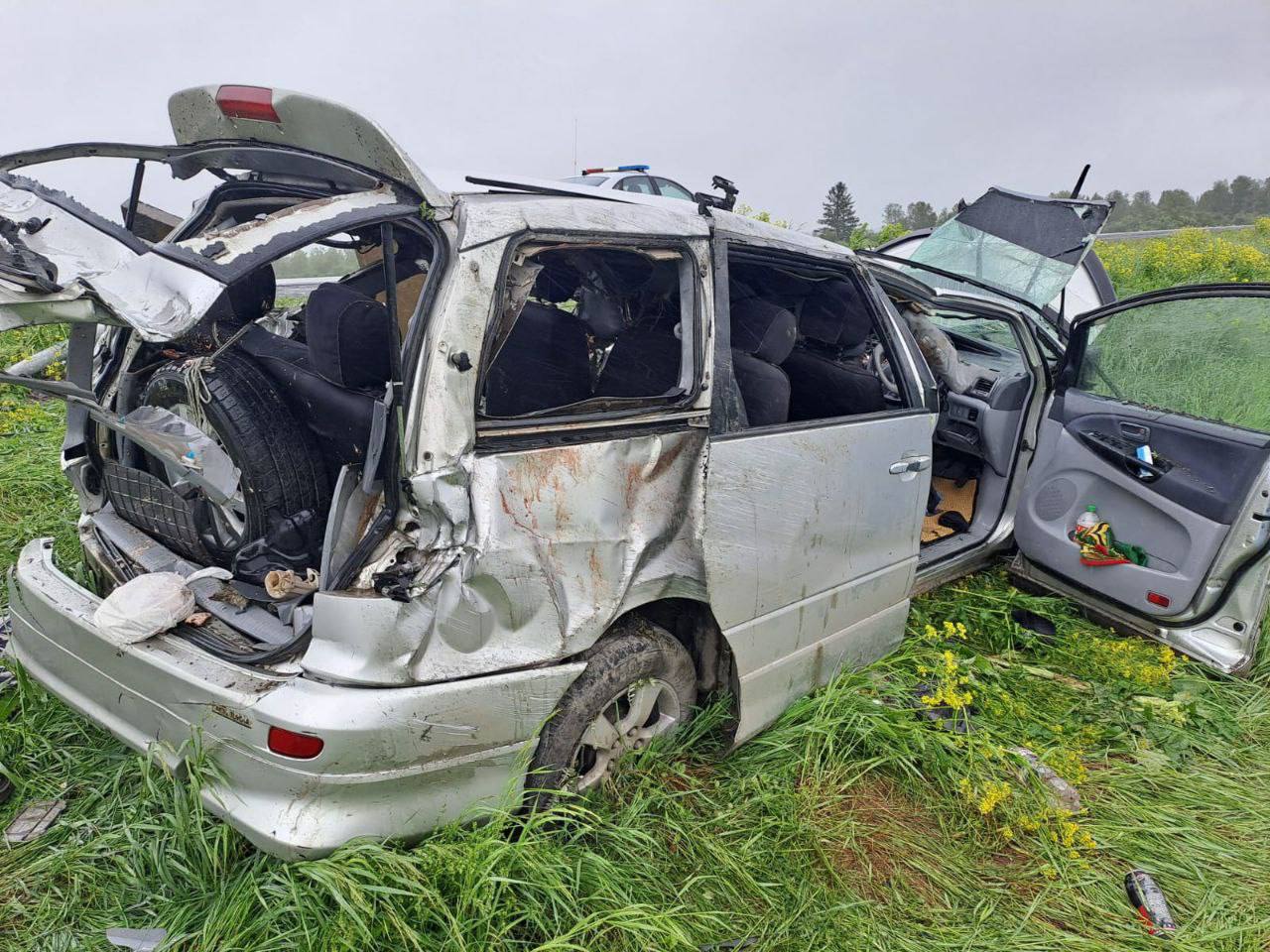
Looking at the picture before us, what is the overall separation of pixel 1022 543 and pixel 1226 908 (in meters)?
1.75

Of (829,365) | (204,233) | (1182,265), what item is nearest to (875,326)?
(829,365)

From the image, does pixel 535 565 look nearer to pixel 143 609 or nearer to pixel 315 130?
pixel 143 609

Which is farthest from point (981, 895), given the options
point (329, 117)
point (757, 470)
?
point (329, 117)

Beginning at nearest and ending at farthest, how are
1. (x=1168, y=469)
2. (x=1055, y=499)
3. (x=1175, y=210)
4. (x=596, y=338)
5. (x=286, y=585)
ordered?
(x=286, y=585), (x=596, y=338), (x=1168, y=469), (x=1055, y=499), (x=1175, y=210)

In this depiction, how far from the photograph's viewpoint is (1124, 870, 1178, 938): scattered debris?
87.4 inches

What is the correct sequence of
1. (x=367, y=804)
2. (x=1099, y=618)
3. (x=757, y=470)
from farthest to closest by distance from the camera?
1. (x=1099, y=618)
2. (x=757, y=470)
3. (x=367, y=804)

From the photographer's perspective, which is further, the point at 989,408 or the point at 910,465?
the point at 989,408

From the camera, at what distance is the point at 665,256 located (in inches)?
88.7

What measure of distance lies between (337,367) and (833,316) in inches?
82.5

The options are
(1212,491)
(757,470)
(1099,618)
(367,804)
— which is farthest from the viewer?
(1099,618)

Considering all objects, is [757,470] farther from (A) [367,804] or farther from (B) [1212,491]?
(B) [1212,491]

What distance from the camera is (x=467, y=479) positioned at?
1819 millimetres

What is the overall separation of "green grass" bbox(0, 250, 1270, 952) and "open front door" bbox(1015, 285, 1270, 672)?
314mm

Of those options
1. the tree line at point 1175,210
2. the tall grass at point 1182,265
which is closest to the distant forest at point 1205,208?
the tree line at point 1175,210
